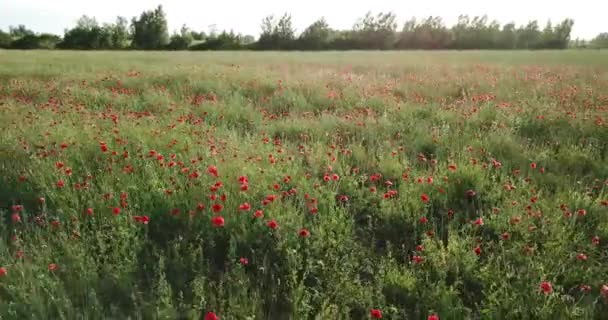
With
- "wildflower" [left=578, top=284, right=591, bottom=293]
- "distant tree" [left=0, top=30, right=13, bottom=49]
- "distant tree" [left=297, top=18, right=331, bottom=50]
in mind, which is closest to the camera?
"wildflower" [left=578, top=284, right=591, bottom=293]

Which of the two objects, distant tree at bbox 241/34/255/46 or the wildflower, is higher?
distant tree at bbox 241/34/255/46

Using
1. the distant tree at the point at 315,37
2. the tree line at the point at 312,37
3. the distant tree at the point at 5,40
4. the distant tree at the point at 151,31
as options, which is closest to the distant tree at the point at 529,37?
the tree line at the point at 312,37

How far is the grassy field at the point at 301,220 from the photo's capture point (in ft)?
7.72

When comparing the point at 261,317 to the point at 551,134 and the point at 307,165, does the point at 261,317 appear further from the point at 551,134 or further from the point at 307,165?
the point at 551,134

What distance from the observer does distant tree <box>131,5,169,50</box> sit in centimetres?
5591

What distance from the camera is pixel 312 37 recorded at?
61.6 m

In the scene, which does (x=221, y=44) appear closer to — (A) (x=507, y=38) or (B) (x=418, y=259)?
(A) (x=507, y=38)

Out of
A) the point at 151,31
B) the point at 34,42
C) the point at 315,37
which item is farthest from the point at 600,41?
the point at 34,42

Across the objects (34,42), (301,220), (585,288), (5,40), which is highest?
(5,40)

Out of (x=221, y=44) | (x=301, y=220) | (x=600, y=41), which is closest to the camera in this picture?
(x=301, y=220)

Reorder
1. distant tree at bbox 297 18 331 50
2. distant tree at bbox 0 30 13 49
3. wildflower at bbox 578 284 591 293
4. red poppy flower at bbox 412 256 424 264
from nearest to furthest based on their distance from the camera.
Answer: wildflower at bbox 578 284 591 293 < red poppy flower at bbox 412 256 424 264 < distant tree at bbox 0 30 13 49 < distant tree at bbox 297 18 331 50

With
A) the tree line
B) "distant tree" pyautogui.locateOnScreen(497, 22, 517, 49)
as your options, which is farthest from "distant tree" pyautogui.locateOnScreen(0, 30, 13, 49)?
"distant tree" pyautogui.locateOnScreen(497, 22, 517, 49)

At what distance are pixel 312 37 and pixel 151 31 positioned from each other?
75.8 ft

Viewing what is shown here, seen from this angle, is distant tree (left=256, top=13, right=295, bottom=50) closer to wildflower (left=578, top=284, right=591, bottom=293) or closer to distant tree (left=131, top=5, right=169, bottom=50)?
distant tree (left=131, top=5, right=169, bottom=50)
